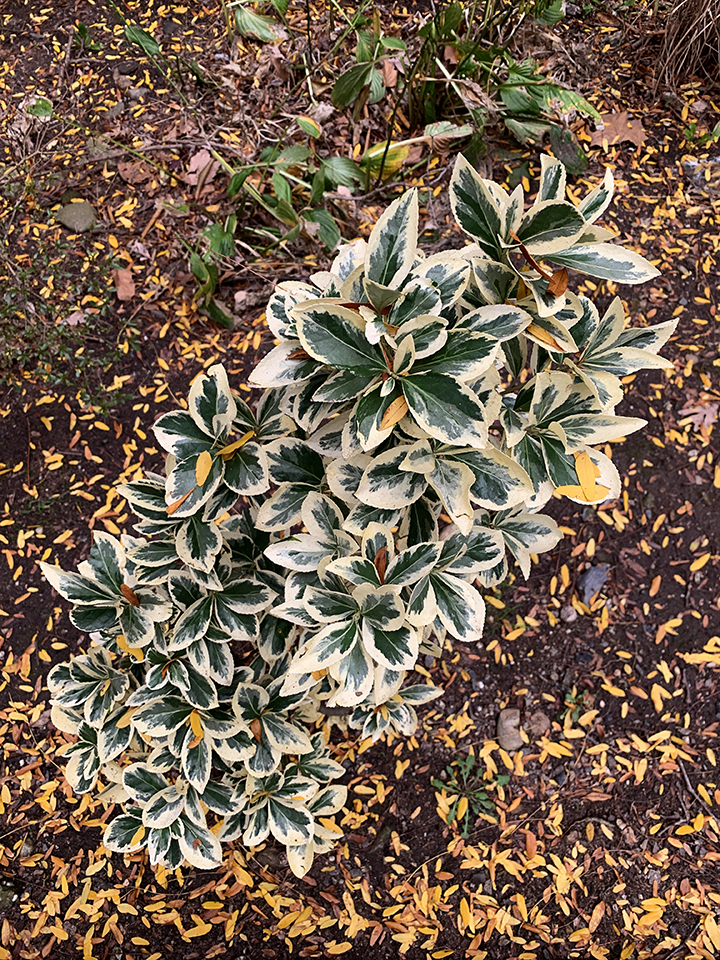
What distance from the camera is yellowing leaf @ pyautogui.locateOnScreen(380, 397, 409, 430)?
0.92 metres

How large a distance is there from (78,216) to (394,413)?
7.69ft

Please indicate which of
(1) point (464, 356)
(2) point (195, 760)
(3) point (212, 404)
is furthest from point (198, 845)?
(1) point (464, 356)

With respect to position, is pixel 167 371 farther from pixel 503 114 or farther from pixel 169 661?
pixel 503 114

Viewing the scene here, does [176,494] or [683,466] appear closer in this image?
[176,494]

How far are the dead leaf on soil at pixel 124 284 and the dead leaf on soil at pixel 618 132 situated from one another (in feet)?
6.27

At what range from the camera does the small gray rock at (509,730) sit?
6.70 ft

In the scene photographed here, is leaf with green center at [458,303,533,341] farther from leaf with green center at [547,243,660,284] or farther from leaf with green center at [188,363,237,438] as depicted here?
leaf with green center at [188,363,237,438]

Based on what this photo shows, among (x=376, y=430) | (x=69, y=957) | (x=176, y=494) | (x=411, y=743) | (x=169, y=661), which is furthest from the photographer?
(x=411, y=743)

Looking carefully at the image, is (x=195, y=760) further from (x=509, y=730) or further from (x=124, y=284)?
(x=124, y=284)

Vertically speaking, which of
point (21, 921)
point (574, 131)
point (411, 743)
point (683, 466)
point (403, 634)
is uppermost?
point (574, 131)

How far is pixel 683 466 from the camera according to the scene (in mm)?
2338

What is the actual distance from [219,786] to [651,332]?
4.15 ft

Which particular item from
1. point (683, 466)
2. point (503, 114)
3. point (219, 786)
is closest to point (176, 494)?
point (219, 786)

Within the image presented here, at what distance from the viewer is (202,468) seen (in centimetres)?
110
